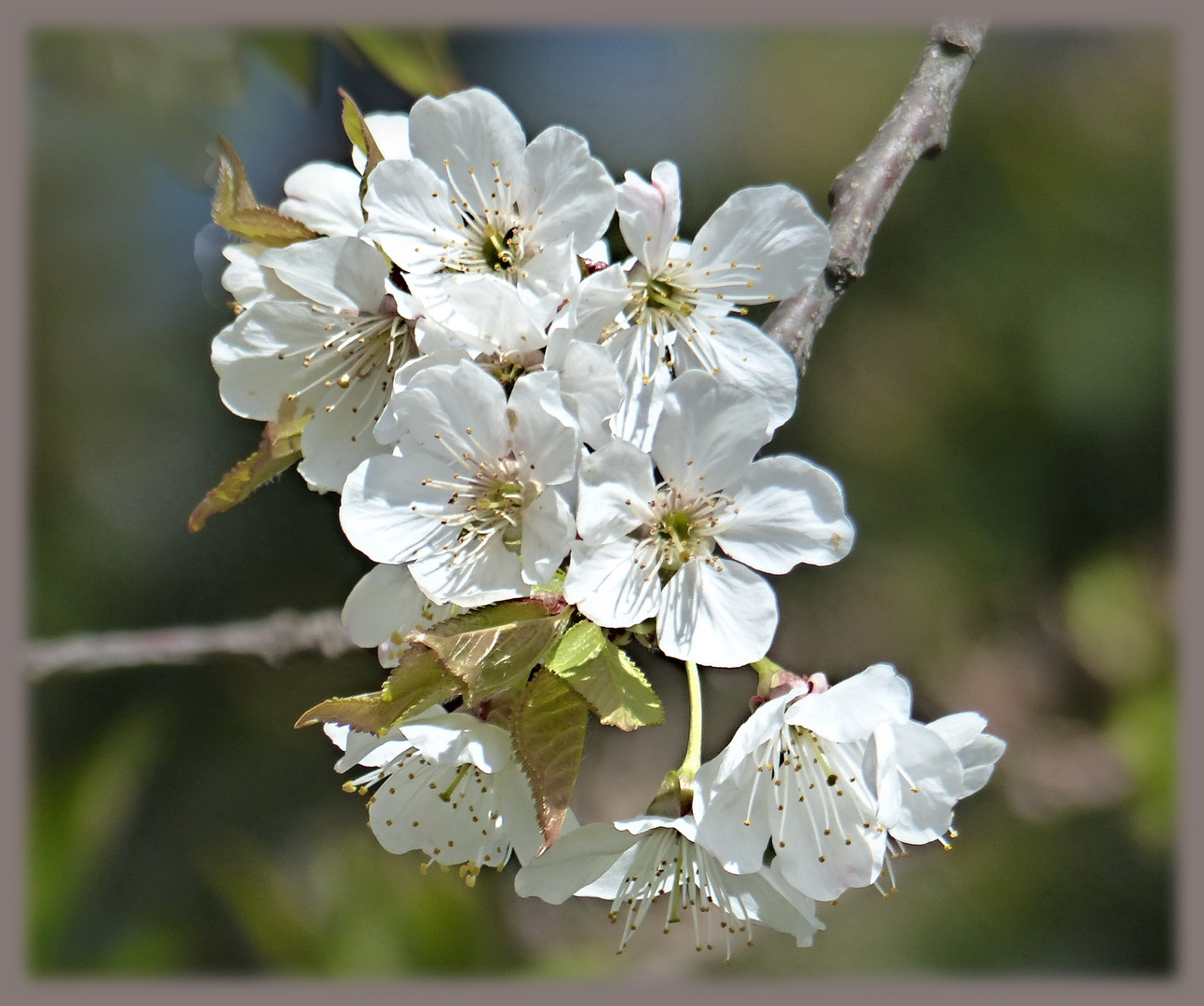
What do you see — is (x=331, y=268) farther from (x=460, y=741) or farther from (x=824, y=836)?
(x=824, y=836)

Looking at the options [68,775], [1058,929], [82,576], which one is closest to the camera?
[68,775]

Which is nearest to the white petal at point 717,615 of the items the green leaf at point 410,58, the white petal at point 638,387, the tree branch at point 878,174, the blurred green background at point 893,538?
the white petal at point 638,387

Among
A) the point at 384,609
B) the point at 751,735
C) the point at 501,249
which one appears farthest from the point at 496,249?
the point at 751,735

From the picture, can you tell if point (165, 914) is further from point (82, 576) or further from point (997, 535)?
point (997, 535)

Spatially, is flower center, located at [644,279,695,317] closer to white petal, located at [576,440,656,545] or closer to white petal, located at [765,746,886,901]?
white petal, located at [576,440,656,545]

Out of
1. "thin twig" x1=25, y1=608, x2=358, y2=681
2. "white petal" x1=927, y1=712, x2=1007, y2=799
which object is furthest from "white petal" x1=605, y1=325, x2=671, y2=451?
"thin twig" x1=25, y1=608, x2=358, y2=681

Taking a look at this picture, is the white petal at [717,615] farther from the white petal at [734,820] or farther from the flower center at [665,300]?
the flower center at [665,300]

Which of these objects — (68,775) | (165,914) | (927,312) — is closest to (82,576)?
(68,775)
